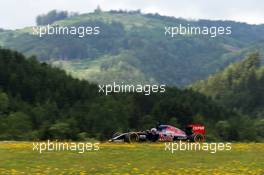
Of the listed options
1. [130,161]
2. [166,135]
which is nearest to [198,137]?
[166,135]

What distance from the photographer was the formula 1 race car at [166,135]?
42344 millimetres

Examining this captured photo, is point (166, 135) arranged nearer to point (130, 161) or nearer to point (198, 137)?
point (198, 137)

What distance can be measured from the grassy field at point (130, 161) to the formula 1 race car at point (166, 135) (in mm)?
3952

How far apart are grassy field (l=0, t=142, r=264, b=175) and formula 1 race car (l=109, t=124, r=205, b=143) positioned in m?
3.95

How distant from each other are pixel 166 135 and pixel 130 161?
11672 millimetres

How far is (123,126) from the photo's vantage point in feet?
570

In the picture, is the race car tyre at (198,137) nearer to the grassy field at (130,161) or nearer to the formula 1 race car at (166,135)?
the formula 1 race car at (166,135)

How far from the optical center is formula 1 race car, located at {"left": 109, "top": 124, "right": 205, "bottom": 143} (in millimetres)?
42344

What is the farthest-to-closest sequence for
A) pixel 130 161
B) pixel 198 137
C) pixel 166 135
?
pixel 198 137, pixel 166 135, pixel 130 161

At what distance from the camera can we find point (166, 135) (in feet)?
139

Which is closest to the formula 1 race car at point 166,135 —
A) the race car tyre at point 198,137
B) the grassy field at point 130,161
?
the race car tyre at point 198,137

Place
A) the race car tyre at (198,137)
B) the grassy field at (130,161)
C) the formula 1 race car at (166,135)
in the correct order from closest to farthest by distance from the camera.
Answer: the grassy field at (130,161) → the formula 1 race car at (166,135) → the race car tyre at (198,137)

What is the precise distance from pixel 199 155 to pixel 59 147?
9596 mm

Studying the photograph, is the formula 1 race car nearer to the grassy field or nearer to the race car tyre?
the race car tyre
